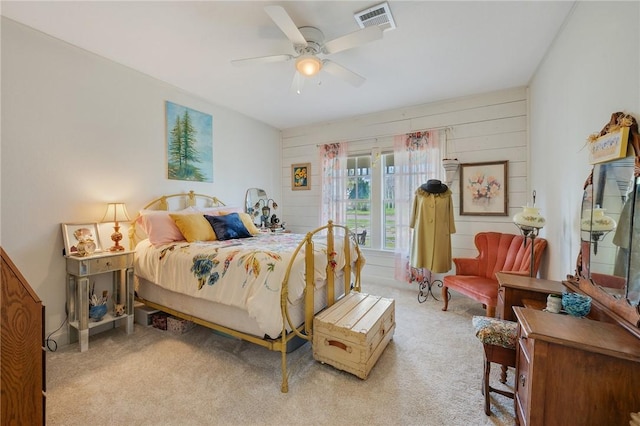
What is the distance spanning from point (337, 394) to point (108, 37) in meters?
3.47

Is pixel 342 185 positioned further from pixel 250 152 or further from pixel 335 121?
pixel 250 152

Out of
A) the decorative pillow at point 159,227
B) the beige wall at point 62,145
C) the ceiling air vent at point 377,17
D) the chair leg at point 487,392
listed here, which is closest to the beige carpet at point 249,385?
the chair leg at point 487,392

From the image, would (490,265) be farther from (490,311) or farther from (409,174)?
(409,174)

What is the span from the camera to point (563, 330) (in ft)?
3.80

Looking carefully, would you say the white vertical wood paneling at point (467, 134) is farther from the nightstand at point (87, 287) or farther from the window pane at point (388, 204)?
the nightstand at point (87, 287)

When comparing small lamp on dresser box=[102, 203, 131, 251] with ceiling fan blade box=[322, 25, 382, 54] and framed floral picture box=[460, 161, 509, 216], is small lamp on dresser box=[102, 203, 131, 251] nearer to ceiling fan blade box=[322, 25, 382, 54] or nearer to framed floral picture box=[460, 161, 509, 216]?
ceiling fan blade box=[322, 25, 382, 54]

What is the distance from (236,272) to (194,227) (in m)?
1.10

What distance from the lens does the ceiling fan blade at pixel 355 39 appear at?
1822 millimetres

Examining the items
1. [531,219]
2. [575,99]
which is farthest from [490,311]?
[575,99]

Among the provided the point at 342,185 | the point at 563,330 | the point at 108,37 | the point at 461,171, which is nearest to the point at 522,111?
the point at 461,171

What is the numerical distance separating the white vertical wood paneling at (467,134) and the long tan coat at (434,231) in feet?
1.31

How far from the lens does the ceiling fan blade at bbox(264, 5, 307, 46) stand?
1.65 meters

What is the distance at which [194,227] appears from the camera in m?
2.86

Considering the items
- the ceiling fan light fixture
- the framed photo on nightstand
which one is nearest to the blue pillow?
the framed photo on nightstand
